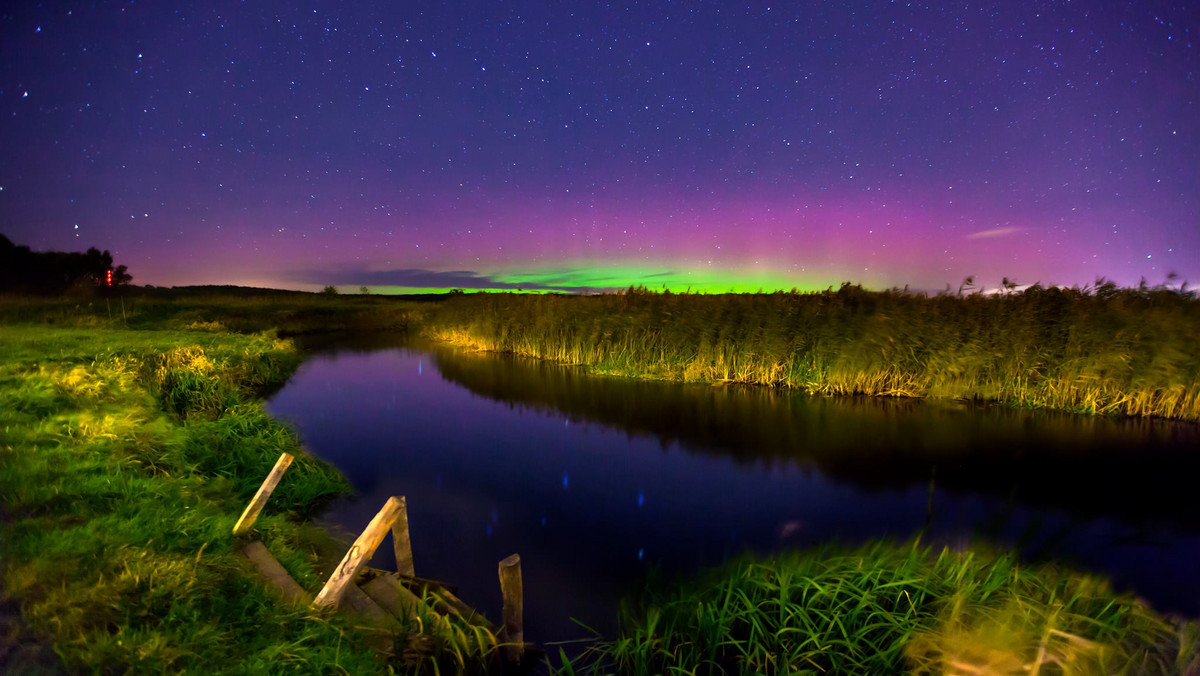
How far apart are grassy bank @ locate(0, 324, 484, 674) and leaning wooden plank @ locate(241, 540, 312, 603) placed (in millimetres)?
175

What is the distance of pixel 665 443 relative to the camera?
13.0m

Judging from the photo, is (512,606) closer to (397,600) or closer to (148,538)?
(397,600)

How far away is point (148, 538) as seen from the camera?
4.97 meters

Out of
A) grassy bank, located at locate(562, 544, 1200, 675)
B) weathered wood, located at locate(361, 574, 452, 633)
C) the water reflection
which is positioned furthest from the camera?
the water reflection

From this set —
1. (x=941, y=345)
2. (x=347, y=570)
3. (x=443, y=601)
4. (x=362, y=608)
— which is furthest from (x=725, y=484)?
(x=941, y=345)

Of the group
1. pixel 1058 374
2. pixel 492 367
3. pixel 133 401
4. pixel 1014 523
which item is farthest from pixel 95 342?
pixel 1058 374

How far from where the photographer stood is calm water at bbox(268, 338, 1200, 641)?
7438mm

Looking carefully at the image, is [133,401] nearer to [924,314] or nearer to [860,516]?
[860,516]

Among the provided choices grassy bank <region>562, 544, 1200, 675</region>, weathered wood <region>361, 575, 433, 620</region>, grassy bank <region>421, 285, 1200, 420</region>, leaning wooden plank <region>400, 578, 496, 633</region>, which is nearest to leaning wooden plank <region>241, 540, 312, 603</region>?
weathered wood <region>361, 575, 433, 620</region>

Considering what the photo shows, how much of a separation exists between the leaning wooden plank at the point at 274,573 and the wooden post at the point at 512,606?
1805 millimetres

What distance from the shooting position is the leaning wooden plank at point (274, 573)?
4.75 meters

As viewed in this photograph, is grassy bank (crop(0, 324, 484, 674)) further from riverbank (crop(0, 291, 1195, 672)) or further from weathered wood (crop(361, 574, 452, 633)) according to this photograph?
weathered wood (crop(361, 574, 452, 633))

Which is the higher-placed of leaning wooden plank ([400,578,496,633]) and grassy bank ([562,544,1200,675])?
grassy bank ([562,544,1200,675])

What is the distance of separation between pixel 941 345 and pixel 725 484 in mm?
9835
